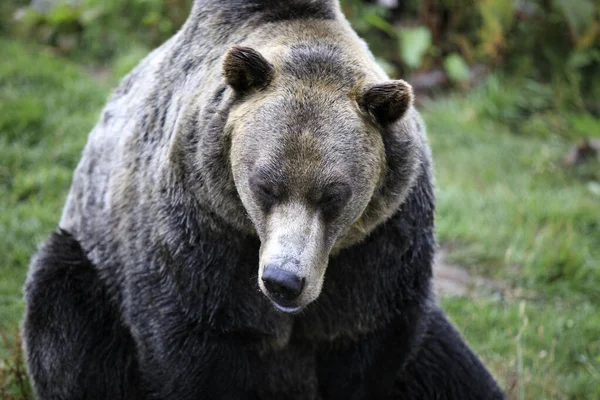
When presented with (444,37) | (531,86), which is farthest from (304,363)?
(444,37)

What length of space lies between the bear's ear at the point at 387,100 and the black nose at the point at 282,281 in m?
0.80

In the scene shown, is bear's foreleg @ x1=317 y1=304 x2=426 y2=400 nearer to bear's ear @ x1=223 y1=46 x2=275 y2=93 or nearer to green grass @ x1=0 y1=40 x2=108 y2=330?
bear's ear @ x1=223 y1=46 x2=275 y2=93

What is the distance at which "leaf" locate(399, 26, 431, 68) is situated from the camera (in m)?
10.7

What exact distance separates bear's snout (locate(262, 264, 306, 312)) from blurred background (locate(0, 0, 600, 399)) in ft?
7.29

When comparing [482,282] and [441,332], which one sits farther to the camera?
[482,282]

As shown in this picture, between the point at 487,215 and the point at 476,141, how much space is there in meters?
2.13

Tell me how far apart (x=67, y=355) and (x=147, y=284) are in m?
0.75

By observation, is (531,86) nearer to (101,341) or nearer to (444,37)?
(444,37)

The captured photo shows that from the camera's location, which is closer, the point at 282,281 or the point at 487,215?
the point at 282,281

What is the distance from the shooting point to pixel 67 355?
4.74 m

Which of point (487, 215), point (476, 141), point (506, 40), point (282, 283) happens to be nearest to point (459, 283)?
point (487, 215)

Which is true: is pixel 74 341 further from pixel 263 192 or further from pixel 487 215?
pixel 487 215

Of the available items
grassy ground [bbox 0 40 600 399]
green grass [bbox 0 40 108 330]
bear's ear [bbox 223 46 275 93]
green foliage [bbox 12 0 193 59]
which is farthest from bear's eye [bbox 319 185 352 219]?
green foliage [bbox 12 0 193 59]

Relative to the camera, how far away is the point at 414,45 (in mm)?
10797
